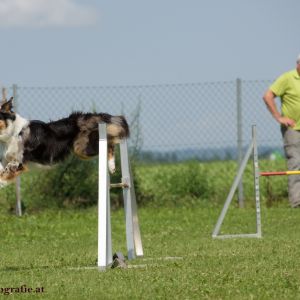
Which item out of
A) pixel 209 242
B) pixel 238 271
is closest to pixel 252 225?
pixel 209 242

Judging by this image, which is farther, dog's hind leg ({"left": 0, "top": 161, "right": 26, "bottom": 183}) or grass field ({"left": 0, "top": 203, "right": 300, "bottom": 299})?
dog's hind leg ({"left": 0, "top": 161, "right": 26, "bottom": 183})

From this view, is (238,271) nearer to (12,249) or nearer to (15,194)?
(12,249)

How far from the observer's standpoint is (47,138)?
692 cm

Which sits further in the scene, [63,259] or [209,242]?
[209,242]

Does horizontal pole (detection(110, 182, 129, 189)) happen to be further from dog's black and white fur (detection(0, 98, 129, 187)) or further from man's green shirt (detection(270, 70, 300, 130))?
man's green shirt (detection(270, 70, 300, 130))

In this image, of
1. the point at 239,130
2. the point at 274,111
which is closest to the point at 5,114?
the point at 274,111

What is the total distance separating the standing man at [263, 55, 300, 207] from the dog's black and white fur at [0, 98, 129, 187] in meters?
4.20

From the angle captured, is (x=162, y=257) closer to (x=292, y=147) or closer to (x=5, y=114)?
(x=5, y=114)

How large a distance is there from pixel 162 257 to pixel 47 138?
1553 mm

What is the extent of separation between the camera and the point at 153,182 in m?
13.5

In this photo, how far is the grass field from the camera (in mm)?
5555

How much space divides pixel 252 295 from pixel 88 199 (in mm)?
7825

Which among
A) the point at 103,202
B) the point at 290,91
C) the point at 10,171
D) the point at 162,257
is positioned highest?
the point at 290,91

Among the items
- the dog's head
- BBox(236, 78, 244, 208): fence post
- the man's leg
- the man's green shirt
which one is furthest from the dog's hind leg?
BBox(236, 78, 244, 208): fence post
